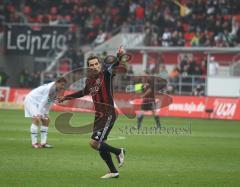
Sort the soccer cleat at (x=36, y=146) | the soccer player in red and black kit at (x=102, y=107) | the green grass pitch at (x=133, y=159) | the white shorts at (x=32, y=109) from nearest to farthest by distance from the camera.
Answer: the green grass pitch at (x=133, y=159) → the soccer player in red and black kit at (x=102, y=107) → the soccer cleat at (x=36, y=146) → the white shorts at (x=32, y=109)

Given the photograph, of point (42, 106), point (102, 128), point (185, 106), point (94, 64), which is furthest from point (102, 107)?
point (185, 106)

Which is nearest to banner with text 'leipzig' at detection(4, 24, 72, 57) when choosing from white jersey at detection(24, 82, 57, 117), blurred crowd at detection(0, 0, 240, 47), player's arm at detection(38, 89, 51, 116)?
blurred crowd at detection(0, 0, 240, 47)

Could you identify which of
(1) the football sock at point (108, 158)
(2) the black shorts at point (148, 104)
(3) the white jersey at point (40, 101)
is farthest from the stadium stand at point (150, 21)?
(1) the football sock at point (108, 158)

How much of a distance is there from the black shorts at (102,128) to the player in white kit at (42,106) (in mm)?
6239

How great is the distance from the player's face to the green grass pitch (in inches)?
84.9

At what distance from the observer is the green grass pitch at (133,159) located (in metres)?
13.3

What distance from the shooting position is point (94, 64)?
43.6 ft

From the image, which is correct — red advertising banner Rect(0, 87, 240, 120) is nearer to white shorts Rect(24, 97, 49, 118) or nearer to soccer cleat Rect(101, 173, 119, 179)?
white shorts Rect(24, 97, 49, 118)

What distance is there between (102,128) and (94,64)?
1324 mm

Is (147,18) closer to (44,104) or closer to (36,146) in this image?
(44,104)

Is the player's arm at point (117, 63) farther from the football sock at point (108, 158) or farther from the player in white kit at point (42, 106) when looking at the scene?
the player in white kit at point (42, 106)

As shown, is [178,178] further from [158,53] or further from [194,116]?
[158,53]

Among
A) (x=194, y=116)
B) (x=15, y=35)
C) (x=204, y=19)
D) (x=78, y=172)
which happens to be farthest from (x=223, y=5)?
(x=78, y=172)

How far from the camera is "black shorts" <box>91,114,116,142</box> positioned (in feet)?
44.7
